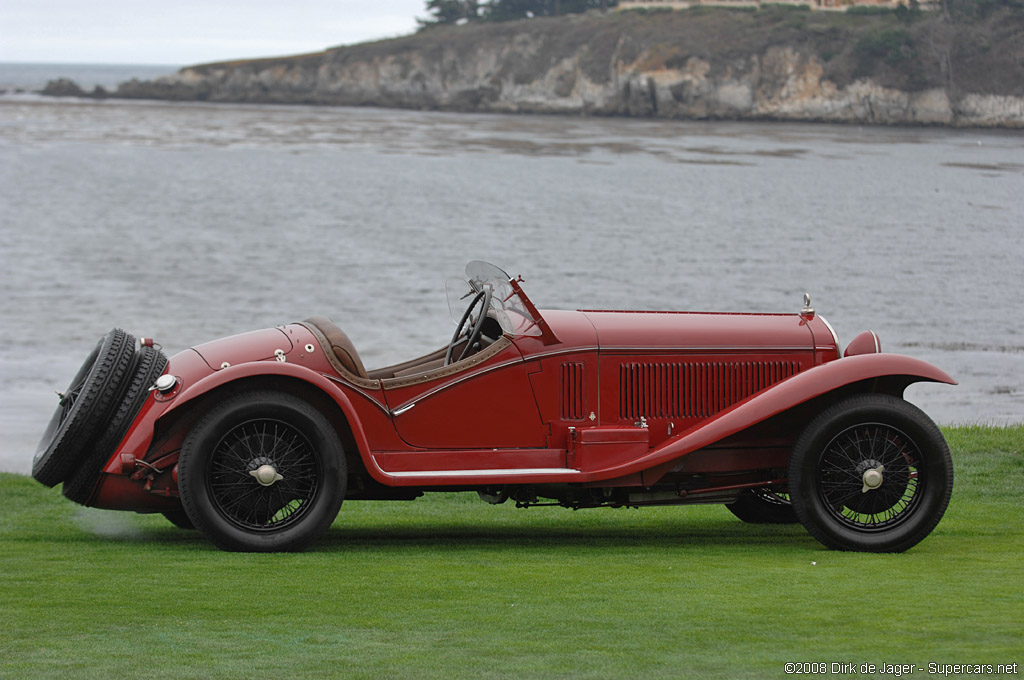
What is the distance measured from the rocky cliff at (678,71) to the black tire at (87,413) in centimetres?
9124

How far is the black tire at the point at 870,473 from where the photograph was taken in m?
6.25

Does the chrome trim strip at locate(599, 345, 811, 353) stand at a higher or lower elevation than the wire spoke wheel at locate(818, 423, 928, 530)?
higher

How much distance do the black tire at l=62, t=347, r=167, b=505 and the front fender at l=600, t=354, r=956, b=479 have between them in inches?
94.5

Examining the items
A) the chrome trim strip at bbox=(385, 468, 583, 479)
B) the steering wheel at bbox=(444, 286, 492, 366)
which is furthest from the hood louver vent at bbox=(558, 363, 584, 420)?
the steering wheel at bbox=(444, 286, 492, 366)

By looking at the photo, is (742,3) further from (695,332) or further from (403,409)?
(403,409)

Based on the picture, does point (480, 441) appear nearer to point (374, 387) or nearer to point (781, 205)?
point (374, 387)

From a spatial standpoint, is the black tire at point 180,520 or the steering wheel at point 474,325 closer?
the steering wheel at point 474,325

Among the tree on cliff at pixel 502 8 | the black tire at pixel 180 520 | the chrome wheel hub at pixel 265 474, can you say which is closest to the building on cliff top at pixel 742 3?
the tree on cliff at pixel 502 8

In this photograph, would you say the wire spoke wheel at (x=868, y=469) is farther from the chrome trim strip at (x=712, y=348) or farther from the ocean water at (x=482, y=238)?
the ocean water at (x=482, y=238)

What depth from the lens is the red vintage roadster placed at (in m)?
6.08

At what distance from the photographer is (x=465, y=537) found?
679 cm

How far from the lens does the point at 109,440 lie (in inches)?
241

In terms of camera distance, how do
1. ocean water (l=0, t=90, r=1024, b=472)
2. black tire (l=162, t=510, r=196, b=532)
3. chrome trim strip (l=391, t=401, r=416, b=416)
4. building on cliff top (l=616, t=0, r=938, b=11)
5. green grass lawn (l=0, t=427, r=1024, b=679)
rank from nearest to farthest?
green grass lawn (l=0, t=427, r=1024, b=679) < chrome trim strip (l=391, t=401, r=416, b=416) < black tire (l=162, t=510, r=196, b=532) < ocean water (l=0, t=90, r=1024, b=472) < building on cliff top (l=616, t=0, r=938, b=11)

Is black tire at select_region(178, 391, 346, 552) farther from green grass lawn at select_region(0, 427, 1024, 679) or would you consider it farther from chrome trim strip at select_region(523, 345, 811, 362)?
chrome trim strip at select_region(523, 345, 811, 362)
